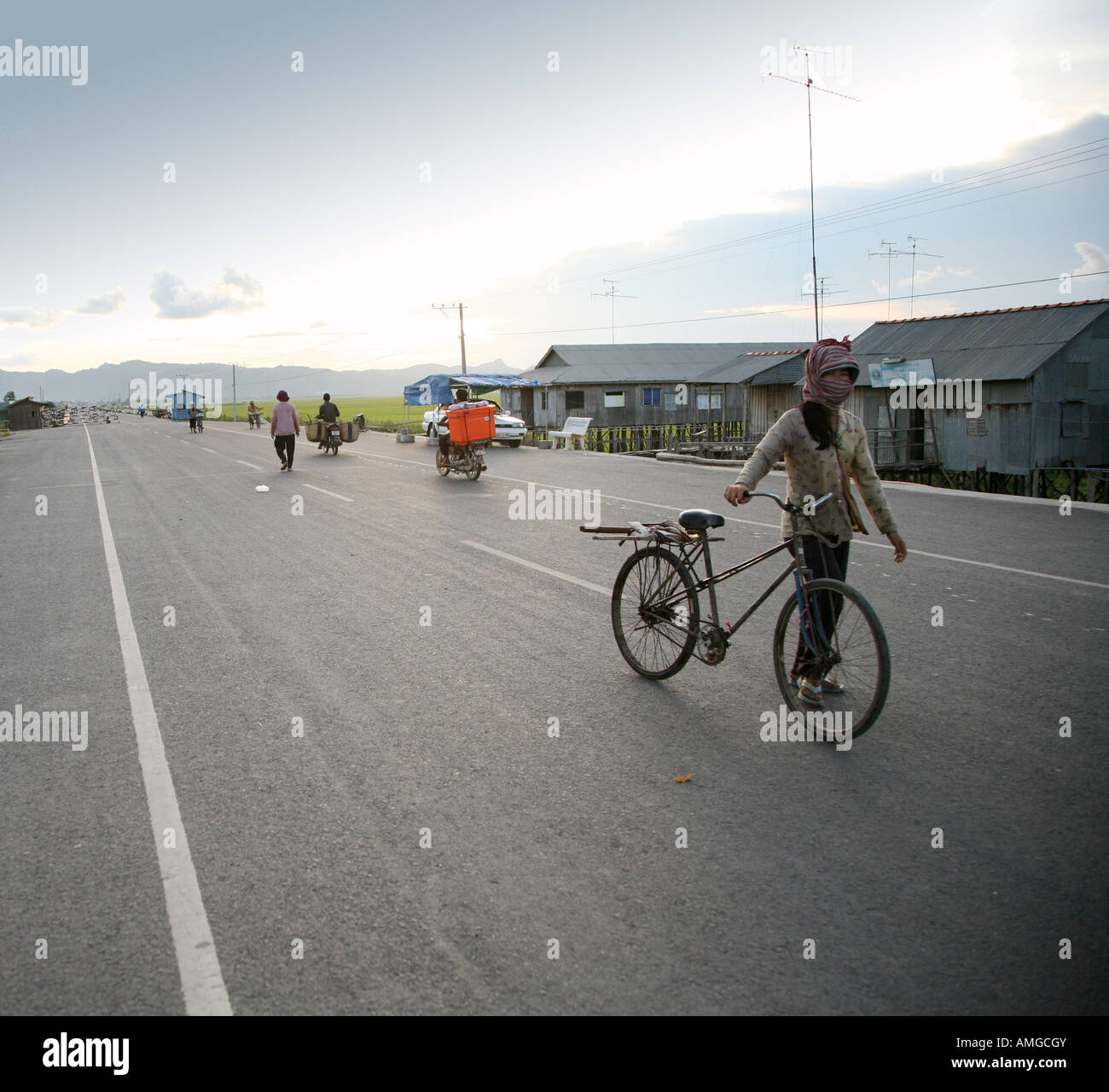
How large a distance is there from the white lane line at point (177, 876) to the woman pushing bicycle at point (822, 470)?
326cm

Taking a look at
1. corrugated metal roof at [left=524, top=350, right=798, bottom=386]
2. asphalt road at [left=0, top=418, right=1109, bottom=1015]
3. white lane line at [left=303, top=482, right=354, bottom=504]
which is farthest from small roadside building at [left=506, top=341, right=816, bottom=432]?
asphalt road at [left=0, top=418, right=1109, bottom=1015]

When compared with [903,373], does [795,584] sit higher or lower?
lower

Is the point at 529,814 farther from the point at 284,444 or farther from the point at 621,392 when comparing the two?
the point at 621,392

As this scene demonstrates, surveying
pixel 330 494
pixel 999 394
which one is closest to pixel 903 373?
pixel 999 394

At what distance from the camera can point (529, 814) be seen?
4.03m

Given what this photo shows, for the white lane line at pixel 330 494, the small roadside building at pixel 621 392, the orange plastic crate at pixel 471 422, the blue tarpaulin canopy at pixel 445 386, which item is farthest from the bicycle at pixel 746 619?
the small roadside building at pixel 621 392

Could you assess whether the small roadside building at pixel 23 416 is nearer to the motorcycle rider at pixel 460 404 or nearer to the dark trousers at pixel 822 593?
the motorcycle rider at pixel 460 404

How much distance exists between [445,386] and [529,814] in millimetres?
45357

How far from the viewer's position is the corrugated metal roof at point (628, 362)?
53.1 meters

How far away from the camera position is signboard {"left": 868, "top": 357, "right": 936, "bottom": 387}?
98.3ft

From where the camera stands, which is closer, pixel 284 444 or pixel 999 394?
pixel 284 444
